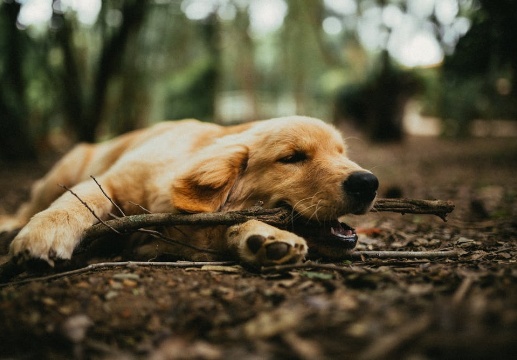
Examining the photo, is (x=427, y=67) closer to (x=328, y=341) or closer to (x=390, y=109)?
(x=390, y=109)

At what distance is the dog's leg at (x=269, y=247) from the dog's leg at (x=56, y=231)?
101 cm

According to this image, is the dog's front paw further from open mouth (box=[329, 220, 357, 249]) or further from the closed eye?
open mouth (box=[329, 220, 357, 249])

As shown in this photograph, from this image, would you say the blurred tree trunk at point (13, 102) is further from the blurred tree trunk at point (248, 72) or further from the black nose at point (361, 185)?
the blurred tree trunk at point (248, 72)

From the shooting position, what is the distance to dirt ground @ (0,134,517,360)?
4.47 ft

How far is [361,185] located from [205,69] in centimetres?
1407

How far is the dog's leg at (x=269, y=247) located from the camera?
2.37 m

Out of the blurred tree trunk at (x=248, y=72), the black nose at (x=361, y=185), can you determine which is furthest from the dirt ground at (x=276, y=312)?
the blurred tree trunk at (x=248, y=72)

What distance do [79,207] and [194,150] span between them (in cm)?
105

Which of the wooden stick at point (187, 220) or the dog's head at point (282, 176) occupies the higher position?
the dog's head at point (282, 176)

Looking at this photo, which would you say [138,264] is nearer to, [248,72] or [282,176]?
[282,176]

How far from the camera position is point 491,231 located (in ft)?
11.9

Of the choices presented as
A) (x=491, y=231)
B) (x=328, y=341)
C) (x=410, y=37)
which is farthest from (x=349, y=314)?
(x=410, y=37)

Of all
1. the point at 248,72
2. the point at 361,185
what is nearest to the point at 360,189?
the point at 361,185

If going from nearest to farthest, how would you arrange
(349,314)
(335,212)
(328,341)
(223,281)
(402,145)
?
(328,341)
(349,314)
(223,281)
(335,212)
(402,145)
